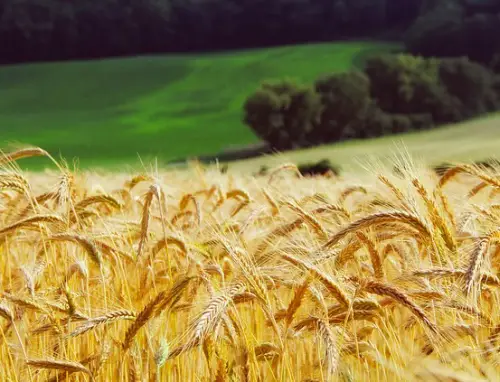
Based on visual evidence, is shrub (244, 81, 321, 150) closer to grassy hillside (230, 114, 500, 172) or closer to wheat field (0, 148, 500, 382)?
grassy hillside (230, 114, 500, 172)

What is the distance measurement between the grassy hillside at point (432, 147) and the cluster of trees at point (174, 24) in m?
21.1

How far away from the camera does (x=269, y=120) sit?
48.2 meters

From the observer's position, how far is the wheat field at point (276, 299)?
2461 mm

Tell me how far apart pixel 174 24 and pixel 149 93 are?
6197 millimetres

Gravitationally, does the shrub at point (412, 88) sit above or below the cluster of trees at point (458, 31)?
below

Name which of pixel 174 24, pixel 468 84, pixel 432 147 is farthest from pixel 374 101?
pixel 174 24

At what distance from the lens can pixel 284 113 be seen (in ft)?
159

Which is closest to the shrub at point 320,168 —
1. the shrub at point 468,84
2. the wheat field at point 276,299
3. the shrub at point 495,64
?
the wheat field at point 276,299

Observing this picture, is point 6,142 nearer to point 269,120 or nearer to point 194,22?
point 269,120

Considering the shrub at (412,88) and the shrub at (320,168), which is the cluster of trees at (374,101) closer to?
the shrub at (412,88)

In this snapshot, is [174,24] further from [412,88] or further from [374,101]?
[412,88]

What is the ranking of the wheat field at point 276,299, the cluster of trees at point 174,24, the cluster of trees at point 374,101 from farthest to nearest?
1. the cluster of trees at point 174,24
2. the cluster of trees at point 374,101
3. the wheat field at point 276,299

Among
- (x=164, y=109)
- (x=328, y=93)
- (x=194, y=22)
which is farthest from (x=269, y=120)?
(x=194, y=22)

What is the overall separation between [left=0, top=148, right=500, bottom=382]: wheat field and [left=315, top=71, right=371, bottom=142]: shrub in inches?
1805
